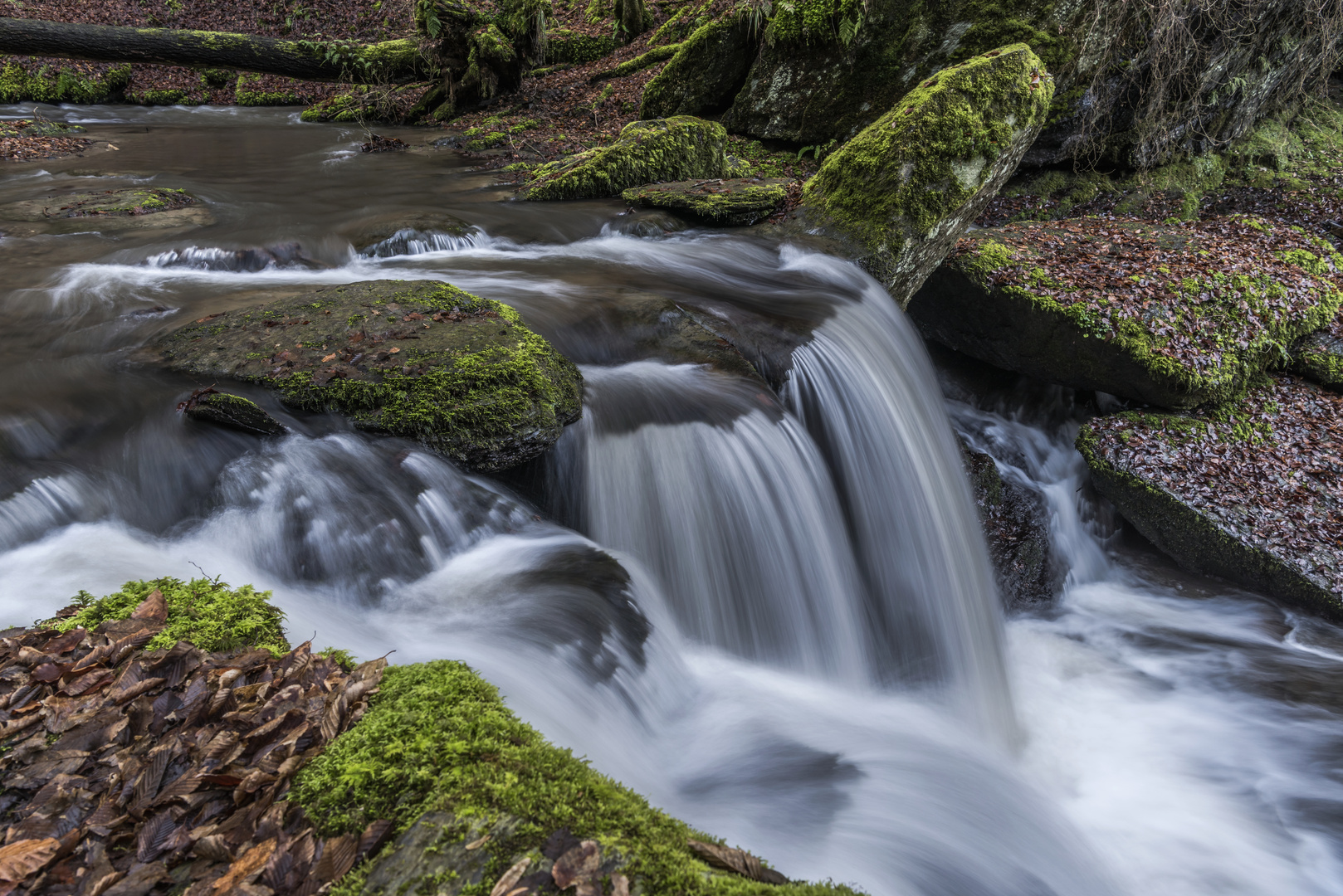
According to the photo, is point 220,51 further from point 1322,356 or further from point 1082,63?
point 1322,356

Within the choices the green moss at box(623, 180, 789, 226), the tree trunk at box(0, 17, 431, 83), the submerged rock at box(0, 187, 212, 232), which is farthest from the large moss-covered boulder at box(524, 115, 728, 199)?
the tree trunk at box(0, 17, 431, 83)

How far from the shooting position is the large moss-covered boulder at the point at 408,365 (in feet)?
13.3

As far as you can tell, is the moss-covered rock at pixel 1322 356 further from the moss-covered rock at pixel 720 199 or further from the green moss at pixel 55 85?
the green moss at pixel 55 85

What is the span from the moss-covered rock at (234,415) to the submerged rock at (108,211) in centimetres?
476

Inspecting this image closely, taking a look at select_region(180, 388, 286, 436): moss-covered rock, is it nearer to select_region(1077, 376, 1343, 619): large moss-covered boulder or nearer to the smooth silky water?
the smooth silky water

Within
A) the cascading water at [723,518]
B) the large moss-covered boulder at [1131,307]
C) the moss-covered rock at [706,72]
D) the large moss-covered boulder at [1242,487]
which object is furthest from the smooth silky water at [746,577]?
the moss-covered rock at [706,72]

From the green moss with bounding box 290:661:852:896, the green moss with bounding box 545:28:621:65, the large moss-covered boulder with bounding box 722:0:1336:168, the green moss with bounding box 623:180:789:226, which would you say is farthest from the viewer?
the green moss with bounding box 545:28:621:65

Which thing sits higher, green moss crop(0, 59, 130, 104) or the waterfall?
green moss crop(0, 59, 130, 104)

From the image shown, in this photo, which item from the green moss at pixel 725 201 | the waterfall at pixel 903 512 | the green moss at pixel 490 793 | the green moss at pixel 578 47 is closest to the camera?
the green moss at pixel 490 793

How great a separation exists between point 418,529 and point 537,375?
1151 millimetres

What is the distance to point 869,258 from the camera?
256 inches

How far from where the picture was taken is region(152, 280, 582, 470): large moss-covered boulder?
4.04m

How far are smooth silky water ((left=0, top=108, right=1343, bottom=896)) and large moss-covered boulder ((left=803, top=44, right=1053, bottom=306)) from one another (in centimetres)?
52

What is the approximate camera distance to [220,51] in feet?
47.8
